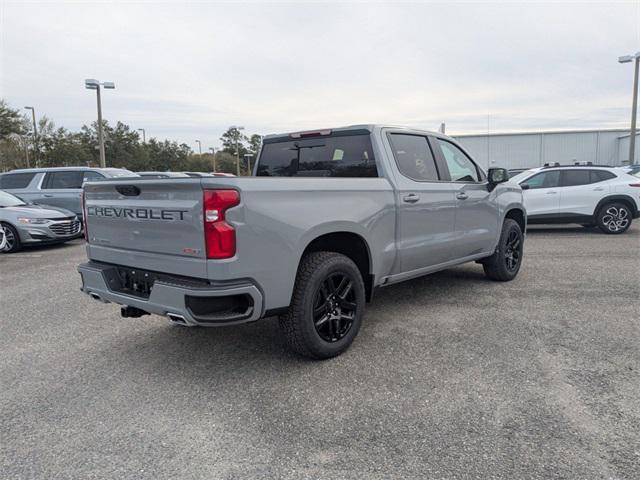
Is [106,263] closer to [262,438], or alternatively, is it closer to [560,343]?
[262,438]

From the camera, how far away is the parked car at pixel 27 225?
32.5 feet

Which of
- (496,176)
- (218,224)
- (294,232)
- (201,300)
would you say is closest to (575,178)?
(496,176)

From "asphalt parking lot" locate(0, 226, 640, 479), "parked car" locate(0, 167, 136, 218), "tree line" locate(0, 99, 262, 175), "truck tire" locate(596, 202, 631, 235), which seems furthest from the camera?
"tree line" locate(0, 99, 262, 175)

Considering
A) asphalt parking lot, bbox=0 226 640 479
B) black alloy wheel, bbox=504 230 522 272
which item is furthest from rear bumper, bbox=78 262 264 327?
black alloy wheel, bbox=504 230 522 272

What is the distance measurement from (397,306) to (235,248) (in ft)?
8.95

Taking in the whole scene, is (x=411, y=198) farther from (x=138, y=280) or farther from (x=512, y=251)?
(x=512, y=251)

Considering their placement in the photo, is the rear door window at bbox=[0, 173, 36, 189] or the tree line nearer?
the rear door window at bbox=[0, 173, 36, 189]

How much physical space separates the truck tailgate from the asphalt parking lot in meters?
0.94

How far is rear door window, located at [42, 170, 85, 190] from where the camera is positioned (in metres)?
12.2

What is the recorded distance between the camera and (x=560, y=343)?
406 centimetres

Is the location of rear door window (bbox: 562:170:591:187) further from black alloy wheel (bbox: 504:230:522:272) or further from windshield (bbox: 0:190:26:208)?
windshield (bbox: 0:190:26:208)

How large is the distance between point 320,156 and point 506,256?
3.06 m

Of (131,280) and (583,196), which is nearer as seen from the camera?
(131,280)

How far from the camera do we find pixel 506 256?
20.6 ft
